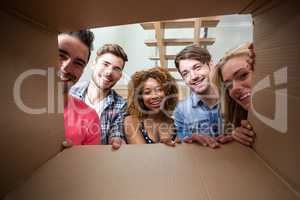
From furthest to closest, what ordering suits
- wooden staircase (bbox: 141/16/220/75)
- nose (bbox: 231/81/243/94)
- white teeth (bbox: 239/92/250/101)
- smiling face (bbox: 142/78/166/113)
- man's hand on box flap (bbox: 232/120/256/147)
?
wooden staircase (bbox: 141/16/220/75) < smiling face (bbox: 142/78/166/113) < nose (bbox: 231/81/243/94) < white teeth (bbox: 239/92/250/101) < man's hand on box flap (bbox: 232/120/256/147)

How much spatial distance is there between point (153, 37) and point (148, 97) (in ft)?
2.26

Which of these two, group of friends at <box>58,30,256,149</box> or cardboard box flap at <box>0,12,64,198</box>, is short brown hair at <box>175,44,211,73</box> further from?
cardboard box flap at <box>0,12,64,198</box>

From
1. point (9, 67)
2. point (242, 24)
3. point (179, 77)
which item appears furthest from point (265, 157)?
point (242, 24)

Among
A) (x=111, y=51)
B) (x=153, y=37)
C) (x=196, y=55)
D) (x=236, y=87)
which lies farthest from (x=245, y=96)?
(x=153, y=37)

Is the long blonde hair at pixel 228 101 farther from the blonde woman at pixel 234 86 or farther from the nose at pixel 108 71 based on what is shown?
the nose at pixel 108 71

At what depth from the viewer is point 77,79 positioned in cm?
126

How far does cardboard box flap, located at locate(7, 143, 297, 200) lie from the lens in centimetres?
46

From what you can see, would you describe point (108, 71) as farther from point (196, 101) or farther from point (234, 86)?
point (234, 86)

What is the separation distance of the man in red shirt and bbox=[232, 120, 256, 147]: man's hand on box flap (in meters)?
0.70

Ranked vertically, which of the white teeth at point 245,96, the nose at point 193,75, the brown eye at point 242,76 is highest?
the nose at point 193,75

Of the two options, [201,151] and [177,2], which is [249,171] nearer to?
[201,151]

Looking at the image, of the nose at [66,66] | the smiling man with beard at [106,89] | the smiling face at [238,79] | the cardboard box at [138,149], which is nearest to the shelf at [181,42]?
the smiling man with beard at [106,89]

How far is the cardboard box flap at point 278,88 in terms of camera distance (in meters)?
0.44

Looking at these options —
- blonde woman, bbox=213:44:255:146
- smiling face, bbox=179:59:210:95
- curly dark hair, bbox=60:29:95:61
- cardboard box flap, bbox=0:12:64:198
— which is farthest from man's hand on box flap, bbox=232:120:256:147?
curly dark hair, bbox=60:29:95:61
